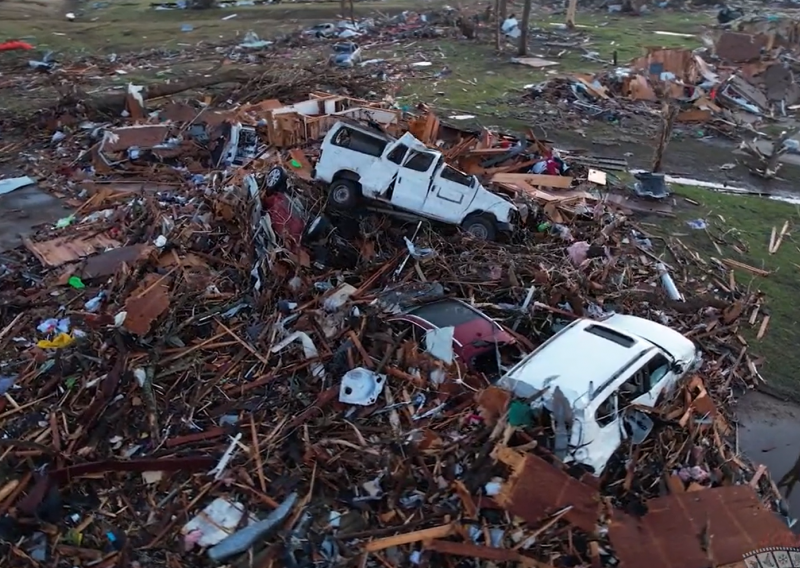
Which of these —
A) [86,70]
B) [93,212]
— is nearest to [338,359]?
[93,212]

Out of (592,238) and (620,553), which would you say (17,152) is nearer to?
(592,238)

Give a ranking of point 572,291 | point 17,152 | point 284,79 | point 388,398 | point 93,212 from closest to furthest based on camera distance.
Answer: point 388,398 < point 572,291 < point 93,212 < point 17,152 < point 284,79

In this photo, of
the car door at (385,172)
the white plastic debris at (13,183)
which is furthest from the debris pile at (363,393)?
the white plastic debris at (13,183)

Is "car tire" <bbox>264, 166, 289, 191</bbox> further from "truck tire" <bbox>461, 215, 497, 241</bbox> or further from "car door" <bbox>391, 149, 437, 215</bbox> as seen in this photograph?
"truck tire" <bbox>461, 215, 497, 241</bbox>

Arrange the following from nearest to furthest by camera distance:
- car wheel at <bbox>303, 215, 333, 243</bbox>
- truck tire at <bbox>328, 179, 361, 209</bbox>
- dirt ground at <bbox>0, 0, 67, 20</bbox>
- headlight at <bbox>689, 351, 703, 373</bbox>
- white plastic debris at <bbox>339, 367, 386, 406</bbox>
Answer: white plastic debris at <bbox>339, 367, 386, 406</bbox> < headlight at <bbox>689, 351, 703, 373</bbox> < car wheel at <bbox>303, 215, 333, 243</bbox> < truck tire at <bbox>328, 179, 361, 209</bbox> < dirt ground at <bbox>0, 0, 67, 20</bbox>

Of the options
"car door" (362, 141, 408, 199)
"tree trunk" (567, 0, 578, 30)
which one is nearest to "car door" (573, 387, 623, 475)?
"car door" (362, 141, 408, 199)

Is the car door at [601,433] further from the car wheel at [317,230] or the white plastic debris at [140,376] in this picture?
the car wheel at [317,230]

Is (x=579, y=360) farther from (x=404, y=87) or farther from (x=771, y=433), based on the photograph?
(x=404, y=87)
